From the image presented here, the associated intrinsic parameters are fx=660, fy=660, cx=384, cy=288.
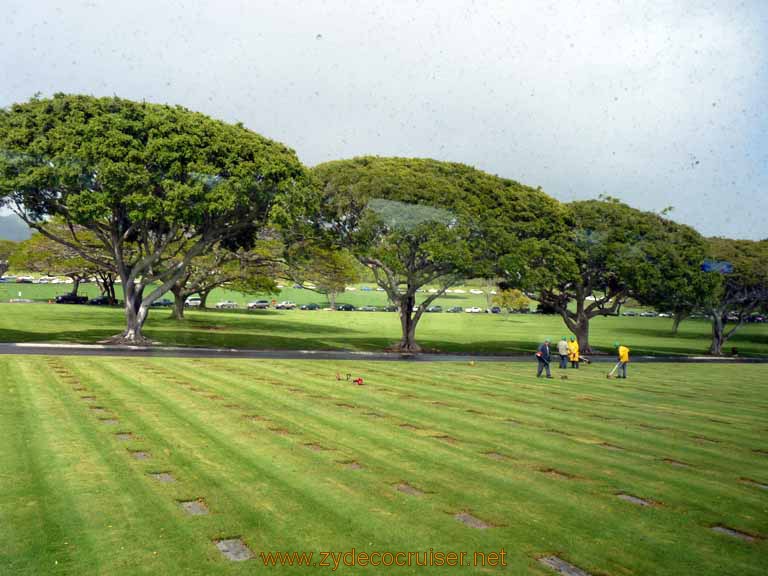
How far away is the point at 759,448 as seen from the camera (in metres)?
16.8

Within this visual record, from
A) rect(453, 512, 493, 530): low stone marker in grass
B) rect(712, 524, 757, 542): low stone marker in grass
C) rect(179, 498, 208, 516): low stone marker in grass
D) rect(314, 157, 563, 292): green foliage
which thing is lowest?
rect(712, 524, 757, 542): low stone marker in grass

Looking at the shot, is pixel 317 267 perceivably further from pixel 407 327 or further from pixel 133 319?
pixel 133 319

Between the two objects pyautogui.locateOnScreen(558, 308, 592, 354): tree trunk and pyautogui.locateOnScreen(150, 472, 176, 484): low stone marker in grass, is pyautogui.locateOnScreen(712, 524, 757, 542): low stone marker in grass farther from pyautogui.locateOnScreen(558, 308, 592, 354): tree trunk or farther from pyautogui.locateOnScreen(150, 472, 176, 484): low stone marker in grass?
pyautogui.locateOnScreen(558, 308, 592, 354): tree trunk

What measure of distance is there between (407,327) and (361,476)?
4009 centimetres

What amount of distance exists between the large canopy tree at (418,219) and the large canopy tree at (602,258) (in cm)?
272

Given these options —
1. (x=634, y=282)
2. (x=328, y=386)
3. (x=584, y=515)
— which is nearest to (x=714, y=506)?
(x=584, y=515)

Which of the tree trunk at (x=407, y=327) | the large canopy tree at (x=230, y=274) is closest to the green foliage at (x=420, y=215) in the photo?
the tree trunk at (x=407, y=327)

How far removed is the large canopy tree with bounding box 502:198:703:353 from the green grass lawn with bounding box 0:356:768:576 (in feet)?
100

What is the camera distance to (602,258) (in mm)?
57094

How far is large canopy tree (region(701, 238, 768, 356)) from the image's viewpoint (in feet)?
214

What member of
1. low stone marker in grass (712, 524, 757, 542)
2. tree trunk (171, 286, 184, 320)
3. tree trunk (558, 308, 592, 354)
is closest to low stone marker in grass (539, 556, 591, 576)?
low stone marker in grass (712, 524, 757, 542)

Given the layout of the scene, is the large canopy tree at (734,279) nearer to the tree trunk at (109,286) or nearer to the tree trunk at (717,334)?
the tree trunk at (717,334)

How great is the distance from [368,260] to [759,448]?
124ft

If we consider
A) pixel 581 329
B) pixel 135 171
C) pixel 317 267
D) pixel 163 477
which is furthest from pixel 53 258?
pixel 163 477
